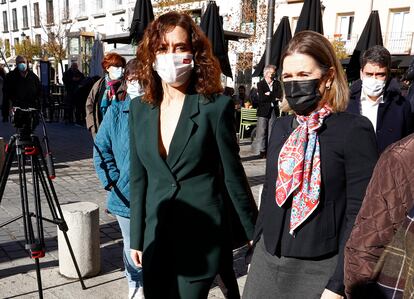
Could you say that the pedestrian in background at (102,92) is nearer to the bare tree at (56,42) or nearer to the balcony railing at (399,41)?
the balcony railing at (399,41)

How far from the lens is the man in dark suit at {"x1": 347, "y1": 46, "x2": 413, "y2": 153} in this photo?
3.83 metres

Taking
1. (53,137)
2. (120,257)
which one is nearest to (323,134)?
(120,257)

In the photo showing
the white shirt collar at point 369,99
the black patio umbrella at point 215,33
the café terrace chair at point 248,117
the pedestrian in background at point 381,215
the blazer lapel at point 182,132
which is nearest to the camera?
the pedestrian in background at point 381,215

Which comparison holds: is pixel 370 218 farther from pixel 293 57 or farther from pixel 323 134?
pixel 293 57

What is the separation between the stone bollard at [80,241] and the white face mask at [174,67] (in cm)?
209

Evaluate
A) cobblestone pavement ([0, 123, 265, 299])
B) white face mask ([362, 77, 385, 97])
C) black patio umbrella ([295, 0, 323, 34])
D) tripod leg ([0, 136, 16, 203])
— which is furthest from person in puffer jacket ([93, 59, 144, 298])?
black patio umbrella ([295, 0, 323, 34])

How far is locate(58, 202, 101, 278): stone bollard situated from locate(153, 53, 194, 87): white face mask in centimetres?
209

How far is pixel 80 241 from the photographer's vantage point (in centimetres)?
388

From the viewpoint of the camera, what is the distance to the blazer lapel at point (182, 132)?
2.16 meters

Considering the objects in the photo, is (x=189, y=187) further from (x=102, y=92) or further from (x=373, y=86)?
(x=102, y=92)

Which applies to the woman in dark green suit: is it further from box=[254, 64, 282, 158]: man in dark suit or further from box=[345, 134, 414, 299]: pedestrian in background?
box=[254, 64, 282, 158]: man in dark suit

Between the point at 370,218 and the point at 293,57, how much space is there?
1.01 m

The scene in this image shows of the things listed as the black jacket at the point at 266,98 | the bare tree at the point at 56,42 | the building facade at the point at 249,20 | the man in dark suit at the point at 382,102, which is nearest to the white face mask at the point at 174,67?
the man in dark suit at the point at 382,102

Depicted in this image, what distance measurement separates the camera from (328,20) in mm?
27422
